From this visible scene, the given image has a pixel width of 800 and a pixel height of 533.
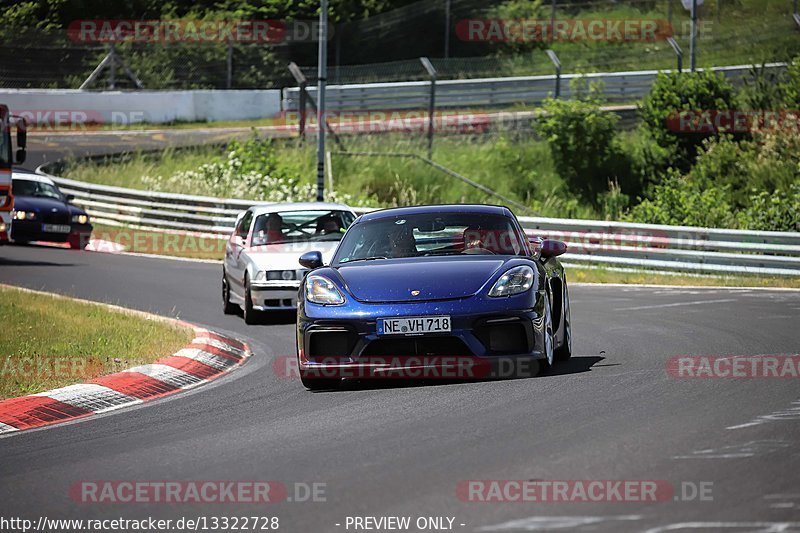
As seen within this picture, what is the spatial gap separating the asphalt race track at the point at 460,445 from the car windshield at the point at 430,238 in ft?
3.65

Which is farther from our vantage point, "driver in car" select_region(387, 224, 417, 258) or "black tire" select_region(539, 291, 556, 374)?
"driver in car" select_region(387, 224, 417, 258)

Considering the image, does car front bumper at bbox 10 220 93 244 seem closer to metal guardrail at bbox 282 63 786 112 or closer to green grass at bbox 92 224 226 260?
green grass at bbox 92 224 226 260

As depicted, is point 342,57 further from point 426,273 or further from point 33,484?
point 33,484

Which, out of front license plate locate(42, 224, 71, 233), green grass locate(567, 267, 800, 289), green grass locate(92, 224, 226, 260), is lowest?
green grass locate(92, 224, 226, 260)

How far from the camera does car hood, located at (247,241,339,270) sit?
16.0m

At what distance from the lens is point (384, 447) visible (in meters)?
7.07

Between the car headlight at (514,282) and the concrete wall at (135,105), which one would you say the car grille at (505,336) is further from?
the concrete wall at (135,105)

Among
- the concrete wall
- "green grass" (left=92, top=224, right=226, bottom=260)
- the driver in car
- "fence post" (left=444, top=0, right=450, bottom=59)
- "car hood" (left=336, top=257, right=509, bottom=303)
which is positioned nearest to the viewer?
"car hood" (left=336, top=257, right=509, bottom=303)

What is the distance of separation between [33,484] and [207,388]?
154 inches

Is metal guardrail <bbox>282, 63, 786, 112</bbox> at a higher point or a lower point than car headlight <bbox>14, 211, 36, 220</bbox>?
higher

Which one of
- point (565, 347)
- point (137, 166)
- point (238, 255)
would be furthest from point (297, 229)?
point (137, 166)

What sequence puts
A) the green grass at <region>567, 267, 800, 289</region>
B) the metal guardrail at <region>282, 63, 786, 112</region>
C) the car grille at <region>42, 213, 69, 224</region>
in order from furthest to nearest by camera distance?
the metal guardrail at <region>282, 63, 786, 112</region> < the car grille at <region>42, 213, 69, 224</region> < the green grass at <region>567, 267, 800, 289</region>

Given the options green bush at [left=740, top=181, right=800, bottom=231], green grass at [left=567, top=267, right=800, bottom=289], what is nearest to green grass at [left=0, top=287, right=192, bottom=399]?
green grass at [left=567, top=267, right=800, bottom=289]

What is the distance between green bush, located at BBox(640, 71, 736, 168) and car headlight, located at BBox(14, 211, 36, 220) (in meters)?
16.8
